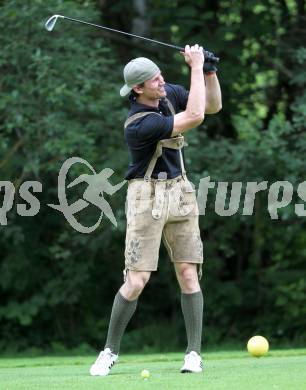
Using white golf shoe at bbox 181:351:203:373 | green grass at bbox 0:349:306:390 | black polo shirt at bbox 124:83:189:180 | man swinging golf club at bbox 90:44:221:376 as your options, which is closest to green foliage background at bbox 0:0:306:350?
green grass at bbox 0:349:306:390

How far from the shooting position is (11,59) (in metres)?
12.0

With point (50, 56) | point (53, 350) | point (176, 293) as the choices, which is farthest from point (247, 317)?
point (50, 56)

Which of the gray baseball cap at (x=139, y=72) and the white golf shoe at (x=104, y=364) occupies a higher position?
the gray baseball cap at (x=139, y=72)

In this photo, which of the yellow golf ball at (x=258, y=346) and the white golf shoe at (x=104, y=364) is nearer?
the white golf shoe at (x=104, y=364)

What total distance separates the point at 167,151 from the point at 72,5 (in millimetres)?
6092

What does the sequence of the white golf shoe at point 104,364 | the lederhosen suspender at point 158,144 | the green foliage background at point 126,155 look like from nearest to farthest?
the lederhosen suspender at point 158,144 < the white golf shoe at point 104,364 < the green foliage background at point 126,155

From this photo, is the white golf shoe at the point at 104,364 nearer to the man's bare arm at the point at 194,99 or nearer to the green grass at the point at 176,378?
the green grass at the point at 176,378

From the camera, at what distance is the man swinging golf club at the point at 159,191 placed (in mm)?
6070

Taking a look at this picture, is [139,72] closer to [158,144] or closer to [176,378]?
[158,144]

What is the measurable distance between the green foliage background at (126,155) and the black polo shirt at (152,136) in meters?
5.21

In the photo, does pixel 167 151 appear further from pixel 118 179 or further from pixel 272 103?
pixel 272 103

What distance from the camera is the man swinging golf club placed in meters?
6.07

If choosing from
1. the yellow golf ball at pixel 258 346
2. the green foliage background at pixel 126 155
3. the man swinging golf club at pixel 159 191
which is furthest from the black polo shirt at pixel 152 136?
the green foliage background at pixel 126 155

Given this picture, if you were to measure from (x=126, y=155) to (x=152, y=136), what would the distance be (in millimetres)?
6236
